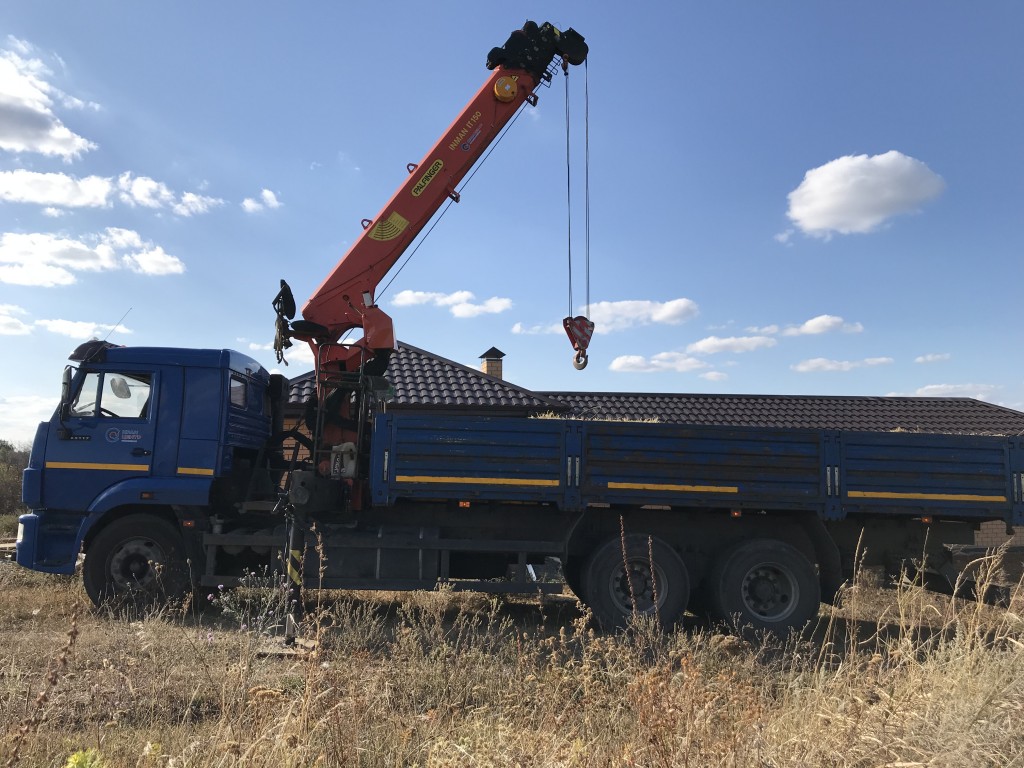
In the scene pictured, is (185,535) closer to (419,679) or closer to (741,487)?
(419,679)

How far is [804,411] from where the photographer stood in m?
20.3

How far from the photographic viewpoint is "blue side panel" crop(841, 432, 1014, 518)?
7414mm

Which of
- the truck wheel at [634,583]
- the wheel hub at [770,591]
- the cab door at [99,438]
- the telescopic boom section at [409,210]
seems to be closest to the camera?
the truck wheel at [634,583]

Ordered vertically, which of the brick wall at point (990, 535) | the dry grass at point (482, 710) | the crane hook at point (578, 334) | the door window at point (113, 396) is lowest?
the dry grass at point (482, 710)

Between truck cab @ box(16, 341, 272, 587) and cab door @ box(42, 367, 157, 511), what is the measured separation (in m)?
0.01

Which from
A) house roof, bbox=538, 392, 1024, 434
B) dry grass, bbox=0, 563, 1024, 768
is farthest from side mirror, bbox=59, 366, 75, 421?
house roof, bbox=538, 392, 1024, 434

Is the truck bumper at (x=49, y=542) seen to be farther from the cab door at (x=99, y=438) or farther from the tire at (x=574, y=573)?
the tire at (x=574, y=573)

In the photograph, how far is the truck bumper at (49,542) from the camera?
7598 millimetres

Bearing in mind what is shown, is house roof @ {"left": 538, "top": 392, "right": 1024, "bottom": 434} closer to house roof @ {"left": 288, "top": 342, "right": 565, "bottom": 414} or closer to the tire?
house roof @ {"left": 288, "top": 342, "right": 565, "bottom": 414}

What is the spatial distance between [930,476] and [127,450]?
8567mm

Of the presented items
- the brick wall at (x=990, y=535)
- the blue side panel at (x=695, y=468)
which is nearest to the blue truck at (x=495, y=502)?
the blue side panel at (x=695, y=468)

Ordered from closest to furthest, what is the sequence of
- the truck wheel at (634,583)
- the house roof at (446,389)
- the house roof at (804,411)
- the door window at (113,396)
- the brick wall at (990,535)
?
the truck wheel at (634,583) < the door window at (113,396) < the brick wall at (990,535) < the house roof at (446,389) < the house roof at (804,411)

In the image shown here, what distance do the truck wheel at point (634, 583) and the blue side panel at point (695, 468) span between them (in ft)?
1.72

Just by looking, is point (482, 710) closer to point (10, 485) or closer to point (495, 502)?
point (495, 502)
